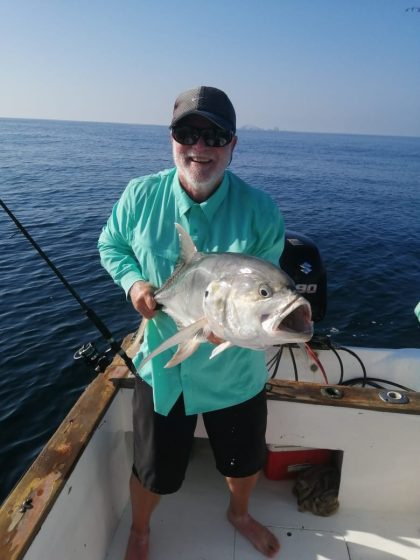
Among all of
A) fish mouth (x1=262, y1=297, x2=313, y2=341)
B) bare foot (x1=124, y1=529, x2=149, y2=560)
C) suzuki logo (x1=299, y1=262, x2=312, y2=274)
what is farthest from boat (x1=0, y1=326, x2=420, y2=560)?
suzuki logo (x1=299, y1=262, x2=312, y2=274)

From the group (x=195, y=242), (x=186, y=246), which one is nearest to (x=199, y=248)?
(x=195, y=242)

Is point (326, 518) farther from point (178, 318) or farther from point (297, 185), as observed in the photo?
point (297, 185)

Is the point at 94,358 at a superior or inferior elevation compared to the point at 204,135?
inferior

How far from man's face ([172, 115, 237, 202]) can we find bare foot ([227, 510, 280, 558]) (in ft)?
8.18

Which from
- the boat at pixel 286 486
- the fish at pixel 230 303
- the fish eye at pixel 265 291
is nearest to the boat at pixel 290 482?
the boat at pixel 286 486

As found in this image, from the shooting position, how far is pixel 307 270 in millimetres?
4340

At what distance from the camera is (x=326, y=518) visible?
10.7 ft

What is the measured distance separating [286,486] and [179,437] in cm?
159

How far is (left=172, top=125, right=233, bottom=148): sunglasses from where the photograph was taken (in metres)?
2.27

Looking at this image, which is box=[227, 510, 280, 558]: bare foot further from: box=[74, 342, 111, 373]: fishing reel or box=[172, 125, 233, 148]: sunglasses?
box=[172, 125, 233, 148]: sunglasses

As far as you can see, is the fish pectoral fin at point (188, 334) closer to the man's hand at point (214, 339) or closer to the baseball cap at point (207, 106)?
the man's hand at point (214, 339)

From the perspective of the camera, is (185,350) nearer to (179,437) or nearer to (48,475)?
(179,437)

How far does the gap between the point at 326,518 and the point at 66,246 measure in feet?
37.7

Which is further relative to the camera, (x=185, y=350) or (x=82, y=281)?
(x=82, y=281)
